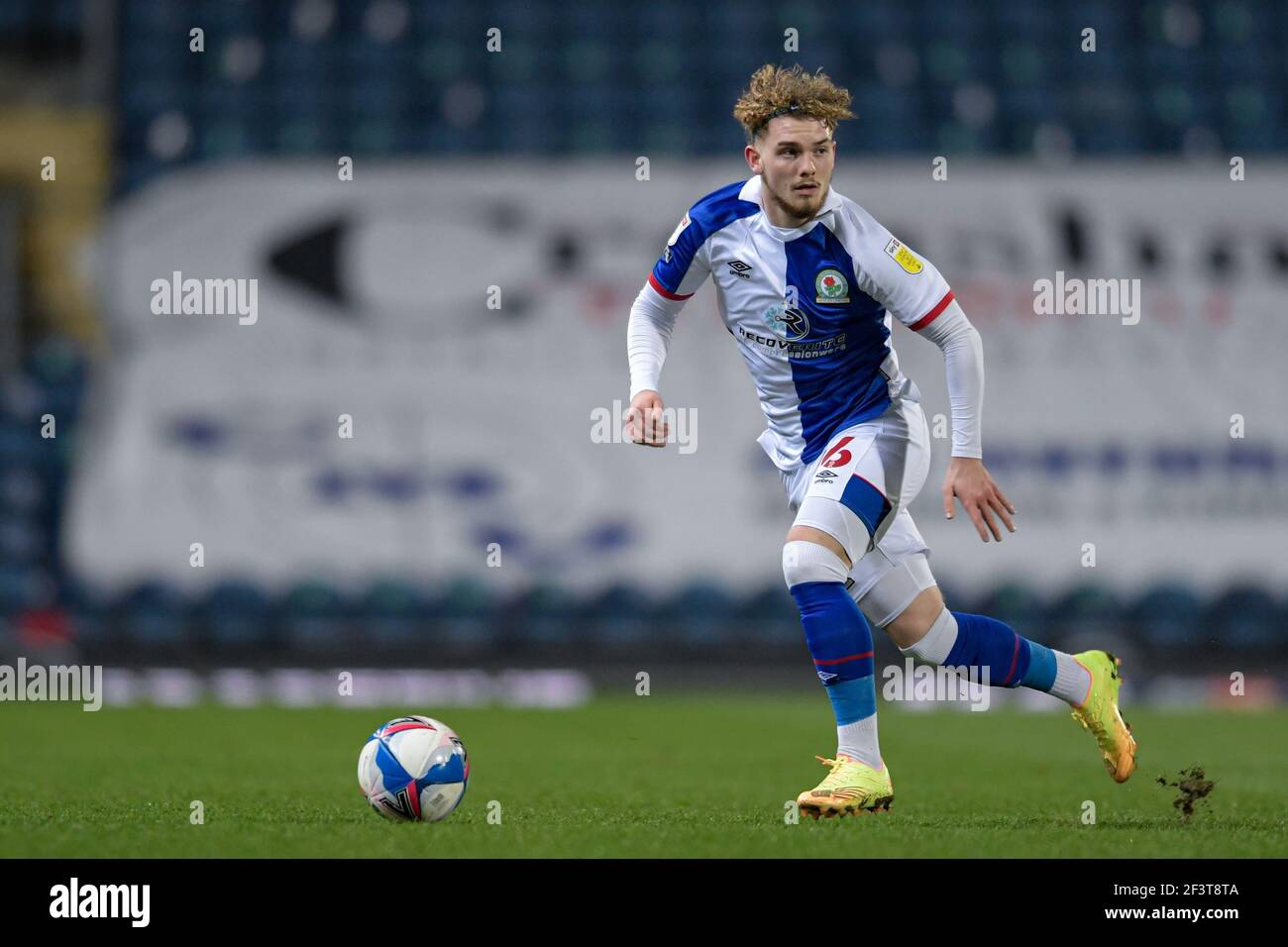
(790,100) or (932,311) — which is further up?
(790,100)

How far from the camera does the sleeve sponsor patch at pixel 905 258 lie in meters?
5.88

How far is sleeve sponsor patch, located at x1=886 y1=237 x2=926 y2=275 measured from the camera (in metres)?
5.88

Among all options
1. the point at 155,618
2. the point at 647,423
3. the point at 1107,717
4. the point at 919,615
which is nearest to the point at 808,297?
the point at 647,423

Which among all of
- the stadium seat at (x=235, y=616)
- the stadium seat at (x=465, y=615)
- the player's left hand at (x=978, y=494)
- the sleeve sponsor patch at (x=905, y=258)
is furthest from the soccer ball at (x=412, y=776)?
the stadium seat at (x=235, y=616)

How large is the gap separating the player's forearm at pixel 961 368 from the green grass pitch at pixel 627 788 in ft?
4.24

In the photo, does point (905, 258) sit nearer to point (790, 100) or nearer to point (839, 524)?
point (790, 100)

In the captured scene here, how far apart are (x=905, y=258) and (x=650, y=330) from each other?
993 mm

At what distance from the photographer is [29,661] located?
15.0 meters

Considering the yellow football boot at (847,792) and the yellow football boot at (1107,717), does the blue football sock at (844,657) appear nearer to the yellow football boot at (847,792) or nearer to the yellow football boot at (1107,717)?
the yellow football boot at (847,792)

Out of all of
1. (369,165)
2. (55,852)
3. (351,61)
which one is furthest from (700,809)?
(351,61)

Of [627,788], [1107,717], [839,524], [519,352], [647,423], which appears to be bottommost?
[627,788]

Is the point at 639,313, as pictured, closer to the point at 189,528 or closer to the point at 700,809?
the point at 700,809

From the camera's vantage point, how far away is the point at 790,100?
5.82 metres

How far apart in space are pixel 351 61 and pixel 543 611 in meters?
6.21
